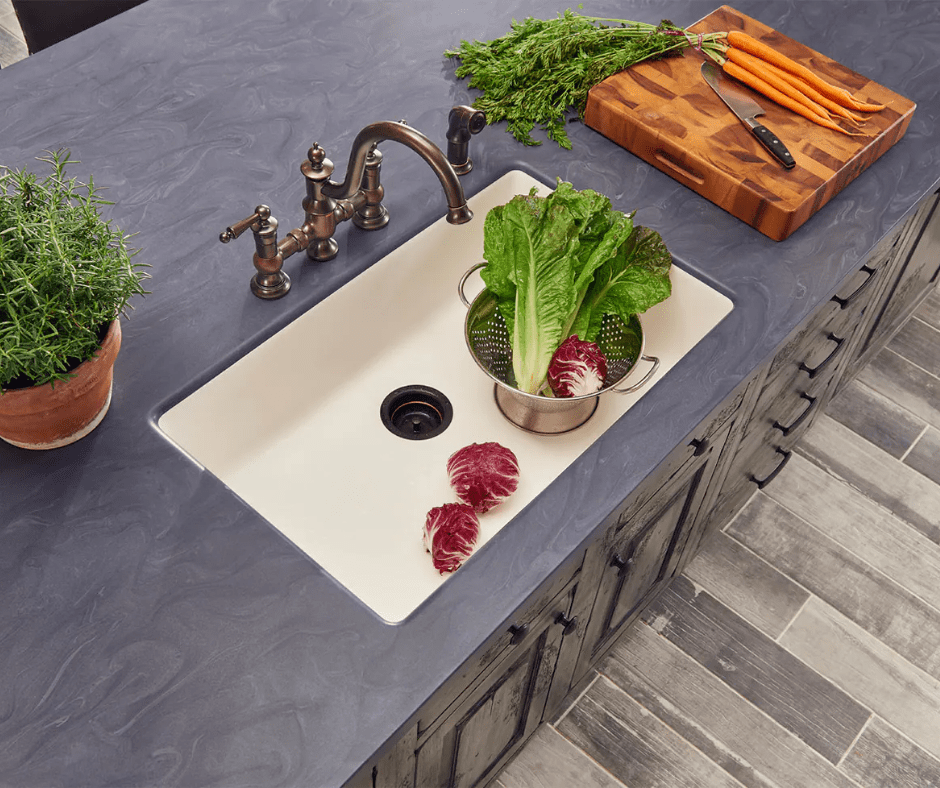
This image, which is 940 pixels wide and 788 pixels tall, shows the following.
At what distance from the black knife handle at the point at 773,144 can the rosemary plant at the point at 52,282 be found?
1050 millimetres

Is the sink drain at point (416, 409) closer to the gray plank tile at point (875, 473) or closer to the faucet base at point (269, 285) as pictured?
the faucet base at point (269, 285)

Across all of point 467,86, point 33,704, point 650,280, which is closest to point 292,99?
point 467,86

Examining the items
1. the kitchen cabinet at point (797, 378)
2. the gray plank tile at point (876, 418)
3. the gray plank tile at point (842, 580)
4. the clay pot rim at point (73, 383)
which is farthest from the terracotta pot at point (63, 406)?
the gray plank tile at point (876, 418)

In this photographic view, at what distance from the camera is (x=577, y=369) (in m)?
1.37

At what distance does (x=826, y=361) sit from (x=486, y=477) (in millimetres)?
911

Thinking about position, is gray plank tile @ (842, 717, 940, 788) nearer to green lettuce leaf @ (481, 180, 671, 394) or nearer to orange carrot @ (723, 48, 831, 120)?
green lettuce leaf @ (481, 180, 671, 394)

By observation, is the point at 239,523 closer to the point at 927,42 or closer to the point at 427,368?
the point at 427,368

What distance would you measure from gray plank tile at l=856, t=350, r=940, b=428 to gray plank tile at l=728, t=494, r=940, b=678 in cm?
52

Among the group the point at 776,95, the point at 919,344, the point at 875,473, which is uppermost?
the point at 776,95

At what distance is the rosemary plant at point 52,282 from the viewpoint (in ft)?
3.26

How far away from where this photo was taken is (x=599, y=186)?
163 centimetres

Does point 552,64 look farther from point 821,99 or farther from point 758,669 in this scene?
point 758,669

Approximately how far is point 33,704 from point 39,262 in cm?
46

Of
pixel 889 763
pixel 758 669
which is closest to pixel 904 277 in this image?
pixel 758 669
